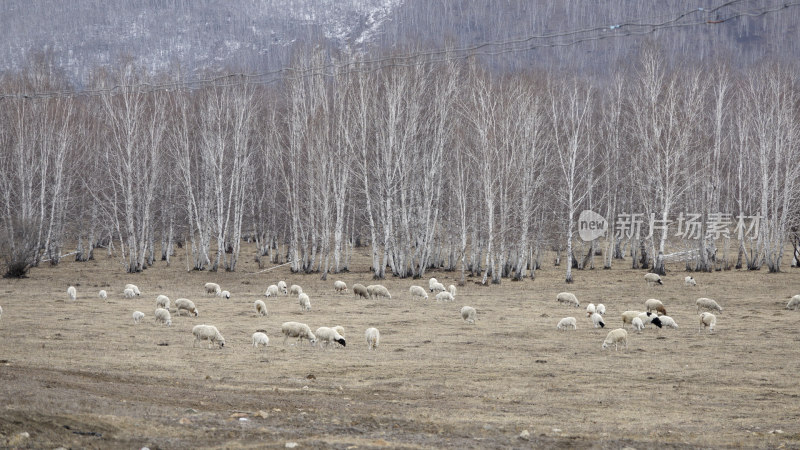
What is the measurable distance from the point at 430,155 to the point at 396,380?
103ft

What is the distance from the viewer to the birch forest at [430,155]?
38812 mm

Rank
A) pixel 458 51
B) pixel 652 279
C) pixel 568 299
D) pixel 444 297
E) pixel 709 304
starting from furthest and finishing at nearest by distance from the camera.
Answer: pixel 458 51 < pixel 652 279 < pixel 444 297 < pixel 568 299 < pixel 709 304

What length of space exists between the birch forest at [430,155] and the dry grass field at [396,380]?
13.8 m

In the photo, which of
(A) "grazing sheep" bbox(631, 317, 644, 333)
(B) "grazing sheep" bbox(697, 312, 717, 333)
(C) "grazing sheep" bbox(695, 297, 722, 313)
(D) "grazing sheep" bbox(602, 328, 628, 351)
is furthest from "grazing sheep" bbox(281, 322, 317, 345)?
(C) "grazing sheep" bbox(695, 297, 722, 313)

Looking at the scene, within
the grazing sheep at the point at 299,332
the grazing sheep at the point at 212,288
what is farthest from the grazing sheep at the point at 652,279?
the grazing sheep at the point at 299,332

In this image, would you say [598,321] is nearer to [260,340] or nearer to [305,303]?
[305,303]

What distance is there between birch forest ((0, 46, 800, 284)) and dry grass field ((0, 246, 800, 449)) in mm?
13799

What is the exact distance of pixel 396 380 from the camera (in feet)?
40.9

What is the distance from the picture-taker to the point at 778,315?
2311 cm

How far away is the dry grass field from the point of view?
7.79 meters

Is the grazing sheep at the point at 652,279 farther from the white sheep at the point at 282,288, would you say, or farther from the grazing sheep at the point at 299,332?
the grazing sheep at the point at 299,332

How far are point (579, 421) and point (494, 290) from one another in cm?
2391

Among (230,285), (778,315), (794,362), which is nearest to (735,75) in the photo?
(778,315)

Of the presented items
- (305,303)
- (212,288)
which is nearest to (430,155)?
(212,288)
